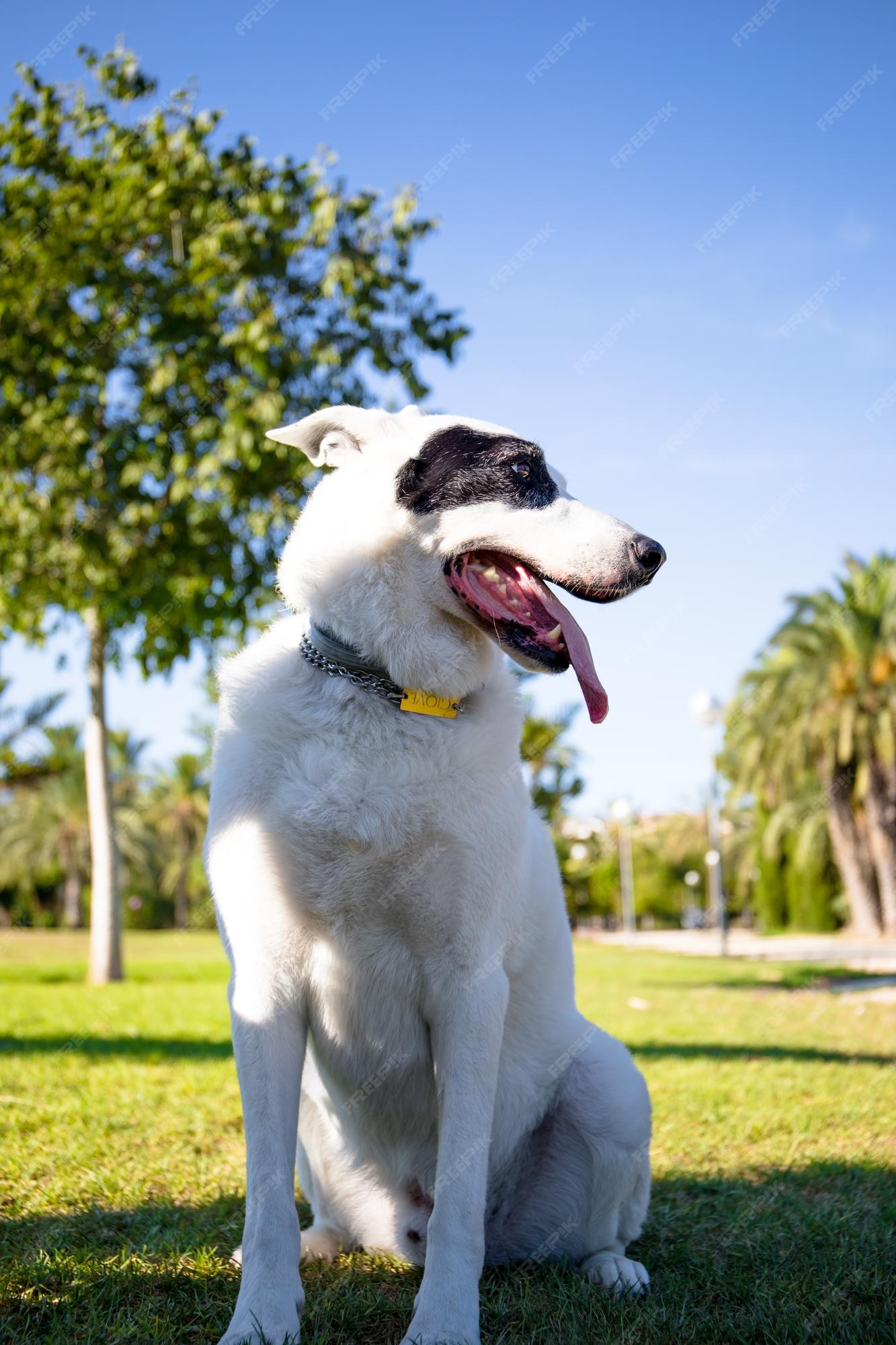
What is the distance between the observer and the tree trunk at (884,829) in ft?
87.8

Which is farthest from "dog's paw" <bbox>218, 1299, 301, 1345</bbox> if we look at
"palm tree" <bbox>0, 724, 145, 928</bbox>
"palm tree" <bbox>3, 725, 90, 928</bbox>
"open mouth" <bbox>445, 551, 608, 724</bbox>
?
"palm tree" <bbox>3, 725, 90, 928</bbox>

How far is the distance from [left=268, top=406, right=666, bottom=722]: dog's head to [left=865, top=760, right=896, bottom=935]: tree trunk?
2644 centimetres

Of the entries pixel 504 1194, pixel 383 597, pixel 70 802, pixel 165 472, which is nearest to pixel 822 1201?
pixel 504 1194

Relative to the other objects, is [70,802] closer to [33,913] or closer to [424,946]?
[33,913]

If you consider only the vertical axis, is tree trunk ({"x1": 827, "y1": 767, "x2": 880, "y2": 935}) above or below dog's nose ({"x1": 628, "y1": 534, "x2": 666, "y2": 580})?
below

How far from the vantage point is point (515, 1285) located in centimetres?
251

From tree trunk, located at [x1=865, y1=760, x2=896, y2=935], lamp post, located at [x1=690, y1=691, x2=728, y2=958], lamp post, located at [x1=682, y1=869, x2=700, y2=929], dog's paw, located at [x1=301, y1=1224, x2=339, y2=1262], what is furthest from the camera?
lamp post, located at [x1=682, y1=869, x2=700, y2=929]

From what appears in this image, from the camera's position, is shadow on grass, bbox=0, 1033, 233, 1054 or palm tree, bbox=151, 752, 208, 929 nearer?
shadow on grass, bbox=0, 1033, 233, 1054

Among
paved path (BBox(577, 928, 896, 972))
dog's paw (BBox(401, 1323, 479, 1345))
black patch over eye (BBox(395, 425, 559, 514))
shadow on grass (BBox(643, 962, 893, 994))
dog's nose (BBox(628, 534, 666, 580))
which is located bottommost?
paved path (BBox(577, 928, 896, 972))

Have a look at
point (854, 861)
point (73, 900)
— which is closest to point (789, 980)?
point (854, 861)

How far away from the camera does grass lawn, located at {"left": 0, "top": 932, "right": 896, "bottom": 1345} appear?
226 cm

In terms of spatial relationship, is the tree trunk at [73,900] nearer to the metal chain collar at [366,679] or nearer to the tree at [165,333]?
the tree at [165,333]

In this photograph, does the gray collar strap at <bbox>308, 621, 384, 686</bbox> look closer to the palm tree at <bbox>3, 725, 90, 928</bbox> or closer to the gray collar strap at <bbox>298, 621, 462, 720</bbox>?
the gray collar strap at <bbox>298, 621, 462, 720</bbox>

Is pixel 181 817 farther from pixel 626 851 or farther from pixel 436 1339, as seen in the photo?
pixel 436 1339
